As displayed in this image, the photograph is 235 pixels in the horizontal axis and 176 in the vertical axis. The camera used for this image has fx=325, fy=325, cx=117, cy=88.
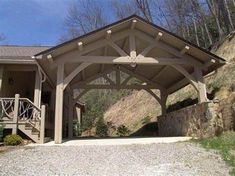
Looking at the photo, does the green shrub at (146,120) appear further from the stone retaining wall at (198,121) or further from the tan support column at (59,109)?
the tan support column at (59,109)

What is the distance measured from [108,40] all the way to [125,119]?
13174 millimetres

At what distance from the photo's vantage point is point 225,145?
31.8ft

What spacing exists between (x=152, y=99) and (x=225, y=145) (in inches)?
603

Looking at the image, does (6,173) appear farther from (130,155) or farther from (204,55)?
(204,55)

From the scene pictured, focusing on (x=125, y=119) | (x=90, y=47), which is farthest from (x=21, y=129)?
(x=125, y=119)

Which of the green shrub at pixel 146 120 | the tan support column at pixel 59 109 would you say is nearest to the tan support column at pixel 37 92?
the tan support column at pixel 59 109

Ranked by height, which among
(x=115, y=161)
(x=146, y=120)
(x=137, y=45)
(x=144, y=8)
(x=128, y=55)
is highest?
(x=144, y=8)

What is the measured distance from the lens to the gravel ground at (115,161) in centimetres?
726

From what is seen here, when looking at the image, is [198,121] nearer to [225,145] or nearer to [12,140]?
[225,145]

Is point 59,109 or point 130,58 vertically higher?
point 130,58

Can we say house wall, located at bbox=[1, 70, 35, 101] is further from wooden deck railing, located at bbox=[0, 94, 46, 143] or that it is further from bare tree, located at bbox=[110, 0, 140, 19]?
bare tree, located at bbox=[110, 0, 140, 19]

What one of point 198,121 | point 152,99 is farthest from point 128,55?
point 152,99

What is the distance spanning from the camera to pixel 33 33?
4119 cm

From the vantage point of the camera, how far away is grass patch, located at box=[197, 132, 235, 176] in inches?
326
